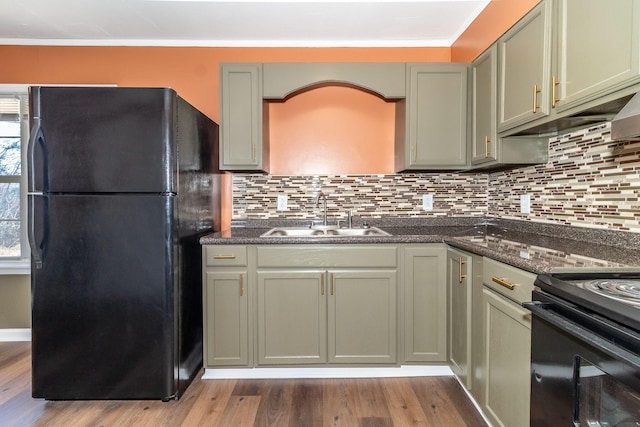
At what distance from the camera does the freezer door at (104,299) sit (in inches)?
72.4

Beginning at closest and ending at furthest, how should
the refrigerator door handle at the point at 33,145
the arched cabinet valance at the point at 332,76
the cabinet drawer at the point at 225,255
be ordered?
the refrigerator door handle at the point at 33,145
the cabinet drawer at the point at 225,255
the arched cabinet valance at the point at 332,76

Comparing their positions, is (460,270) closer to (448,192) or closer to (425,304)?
(425,304)

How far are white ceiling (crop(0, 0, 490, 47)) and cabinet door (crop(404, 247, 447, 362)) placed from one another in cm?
163

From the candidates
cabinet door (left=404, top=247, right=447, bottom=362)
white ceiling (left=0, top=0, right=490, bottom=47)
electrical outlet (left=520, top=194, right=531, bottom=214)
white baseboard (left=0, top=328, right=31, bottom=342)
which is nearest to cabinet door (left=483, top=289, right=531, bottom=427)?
cabinet door (left=404, top=247, right=447, bottom=362)

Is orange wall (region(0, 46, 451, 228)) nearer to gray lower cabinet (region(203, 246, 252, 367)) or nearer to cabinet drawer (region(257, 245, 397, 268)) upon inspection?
gray lower cabinet (region(203, 246, 252, 367))

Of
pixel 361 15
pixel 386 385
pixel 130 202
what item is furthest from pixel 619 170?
pixel 130 202

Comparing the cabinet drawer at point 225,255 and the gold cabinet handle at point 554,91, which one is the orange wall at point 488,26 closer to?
the gold cabinet handle at point 554,91

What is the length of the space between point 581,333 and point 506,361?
0.71m

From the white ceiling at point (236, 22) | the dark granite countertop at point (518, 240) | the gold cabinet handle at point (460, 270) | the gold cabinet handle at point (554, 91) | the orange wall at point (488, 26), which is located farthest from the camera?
the white ceiling at point (236, 22)

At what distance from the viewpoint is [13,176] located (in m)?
2.76

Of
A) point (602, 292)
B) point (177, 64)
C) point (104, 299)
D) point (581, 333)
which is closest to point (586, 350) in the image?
point (581, 333)

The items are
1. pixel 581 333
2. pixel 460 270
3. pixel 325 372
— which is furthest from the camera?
pixel 325 372

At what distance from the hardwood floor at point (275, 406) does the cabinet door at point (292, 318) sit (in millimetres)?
192

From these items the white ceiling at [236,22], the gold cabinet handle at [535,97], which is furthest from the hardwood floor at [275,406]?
the white ceiling at [236,22]
